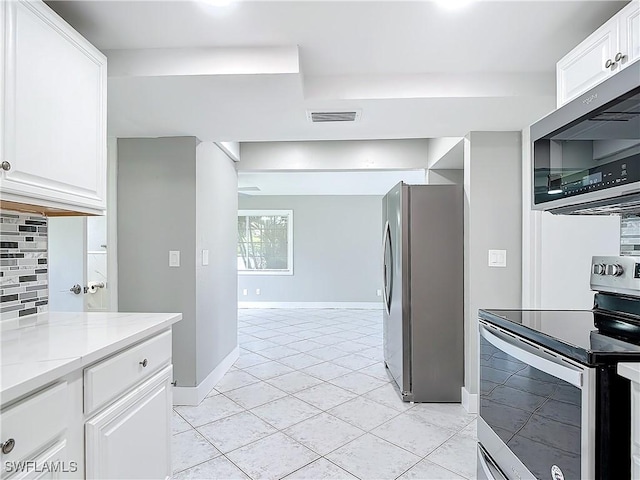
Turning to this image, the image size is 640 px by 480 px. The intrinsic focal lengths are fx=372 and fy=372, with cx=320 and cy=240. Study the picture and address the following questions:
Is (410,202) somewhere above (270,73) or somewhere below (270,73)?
below

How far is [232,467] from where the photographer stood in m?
2.06

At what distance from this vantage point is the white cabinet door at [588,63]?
4.69 ft

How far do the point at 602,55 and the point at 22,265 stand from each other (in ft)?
8.45

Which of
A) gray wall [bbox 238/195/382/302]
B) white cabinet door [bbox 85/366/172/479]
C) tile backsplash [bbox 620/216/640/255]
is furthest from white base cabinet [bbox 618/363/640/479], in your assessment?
gray wall [bbox 238/195/382/302]

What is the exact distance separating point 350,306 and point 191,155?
207 inches

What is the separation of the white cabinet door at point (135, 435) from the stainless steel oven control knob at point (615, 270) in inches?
73.1

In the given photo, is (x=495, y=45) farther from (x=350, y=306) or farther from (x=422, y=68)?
(x=350, y=306)

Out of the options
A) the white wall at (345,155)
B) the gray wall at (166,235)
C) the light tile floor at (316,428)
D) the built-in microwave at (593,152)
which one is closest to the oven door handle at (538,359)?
the built-in microwave at (593,152)

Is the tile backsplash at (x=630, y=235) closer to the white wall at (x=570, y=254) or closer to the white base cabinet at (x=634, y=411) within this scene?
the white wall at (x=570, y=254)

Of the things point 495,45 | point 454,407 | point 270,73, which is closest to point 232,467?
point 454,407

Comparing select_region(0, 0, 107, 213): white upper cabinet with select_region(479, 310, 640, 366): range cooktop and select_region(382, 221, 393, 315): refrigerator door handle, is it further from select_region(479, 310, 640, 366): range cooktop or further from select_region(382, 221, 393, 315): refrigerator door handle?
select_region(382, 221, 393, 315): refrigerator door handle

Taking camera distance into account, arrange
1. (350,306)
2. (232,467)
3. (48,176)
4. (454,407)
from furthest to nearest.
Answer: (350,306)
(454,407)
(232,467)
(48,176)

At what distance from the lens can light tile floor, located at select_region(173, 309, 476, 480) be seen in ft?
6.73

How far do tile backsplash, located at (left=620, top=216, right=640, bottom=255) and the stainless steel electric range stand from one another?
561 millimetres
